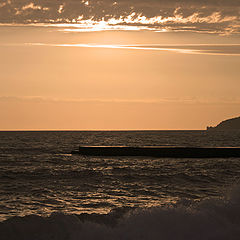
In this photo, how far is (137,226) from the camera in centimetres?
Answer: 1134

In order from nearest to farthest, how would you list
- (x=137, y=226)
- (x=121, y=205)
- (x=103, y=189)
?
(x=137, y=226) → (x=121, y=205) → (x=103, y=189)

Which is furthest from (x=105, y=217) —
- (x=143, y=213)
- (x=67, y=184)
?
(x=67, y=184)

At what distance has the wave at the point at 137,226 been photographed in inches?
426

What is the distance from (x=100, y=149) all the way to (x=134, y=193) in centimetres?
3006

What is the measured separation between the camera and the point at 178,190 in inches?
850

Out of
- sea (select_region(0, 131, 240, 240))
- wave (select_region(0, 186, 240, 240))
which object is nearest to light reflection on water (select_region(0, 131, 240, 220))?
sea (select_region(0, 131, 240, 240))

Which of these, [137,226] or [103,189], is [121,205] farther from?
[137,226]

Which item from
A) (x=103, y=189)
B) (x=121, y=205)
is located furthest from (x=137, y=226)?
(x=103, y=189)

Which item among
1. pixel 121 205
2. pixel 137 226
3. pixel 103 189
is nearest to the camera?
pixel 137 226

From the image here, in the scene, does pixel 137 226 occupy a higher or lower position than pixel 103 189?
higher

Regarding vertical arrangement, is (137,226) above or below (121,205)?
above

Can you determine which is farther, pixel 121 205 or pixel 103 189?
pixel 103 189

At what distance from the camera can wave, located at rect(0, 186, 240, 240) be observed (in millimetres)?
10812

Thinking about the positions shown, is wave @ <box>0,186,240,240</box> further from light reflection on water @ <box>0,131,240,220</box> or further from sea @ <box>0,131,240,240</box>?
light reflection on water @ <box>0,131,240,220</box>
